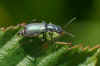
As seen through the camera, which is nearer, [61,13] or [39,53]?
[39,53]

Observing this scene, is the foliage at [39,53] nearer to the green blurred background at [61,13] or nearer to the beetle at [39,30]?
the beetle at [39,30]

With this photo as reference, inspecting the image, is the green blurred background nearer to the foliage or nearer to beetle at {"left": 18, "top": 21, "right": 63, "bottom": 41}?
beetle at {"left": 18, "top": 21, "right": 63, "bottom": 41}

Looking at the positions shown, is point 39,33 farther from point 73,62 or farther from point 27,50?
point 73,62

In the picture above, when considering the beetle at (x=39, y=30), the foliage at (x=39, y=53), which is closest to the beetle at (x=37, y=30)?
the beetle at (x=39, y=30)

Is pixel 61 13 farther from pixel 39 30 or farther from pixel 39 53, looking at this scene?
pixel 39 53

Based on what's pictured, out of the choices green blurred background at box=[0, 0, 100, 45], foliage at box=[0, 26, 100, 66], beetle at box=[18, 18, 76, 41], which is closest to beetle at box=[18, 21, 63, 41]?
beetle at box=[18, 18, 76, 41]

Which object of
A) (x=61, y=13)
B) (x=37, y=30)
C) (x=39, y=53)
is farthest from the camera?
(x=61, y=13)

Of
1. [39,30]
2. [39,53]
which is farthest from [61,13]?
[39,53]

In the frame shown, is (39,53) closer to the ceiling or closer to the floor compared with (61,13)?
closer to the floor
